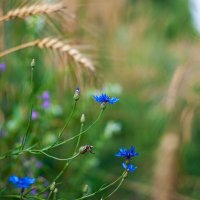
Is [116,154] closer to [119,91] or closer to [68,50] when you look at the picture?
[68,50]

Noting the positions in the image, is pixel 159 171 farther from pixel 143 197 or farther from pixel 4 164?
pixel 4 164

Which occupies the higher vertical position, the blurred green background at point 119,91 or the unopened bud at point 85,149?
the blurred green background at point 119,91

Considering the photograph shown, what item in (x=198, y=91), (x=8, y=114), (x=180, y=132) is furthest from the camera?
(x=180, y=132)

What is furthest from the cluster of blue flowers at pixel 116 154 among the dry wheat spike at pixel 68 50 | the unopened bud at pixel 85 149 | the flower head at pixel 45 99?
the flower head at pixel 45 99

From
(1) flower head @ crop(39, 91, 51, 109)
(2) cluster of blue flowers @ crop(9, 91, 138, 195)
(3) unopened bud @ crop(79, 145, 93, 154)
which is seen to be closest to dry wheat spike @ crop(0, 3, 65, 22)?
(1) flower head @ crop(39, 91, 51, 109)

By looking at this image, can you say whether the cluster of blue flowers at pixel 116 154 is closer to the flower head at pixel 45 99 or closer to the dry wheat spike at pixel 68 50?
the dry wheat spike at pixel 68 50

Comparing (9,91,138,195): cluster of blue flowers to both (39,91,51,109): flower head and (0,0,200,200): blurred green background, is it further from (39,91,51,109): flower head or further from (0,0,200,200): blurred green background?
(39,91,51,109): flower head

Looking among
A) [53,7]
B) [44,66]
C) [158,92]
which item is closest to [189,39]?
[158,92]
